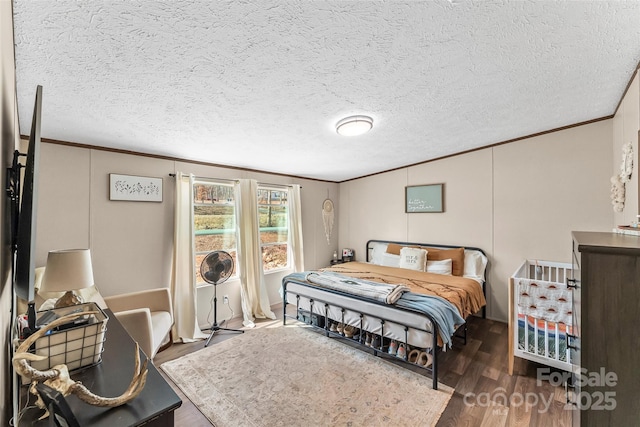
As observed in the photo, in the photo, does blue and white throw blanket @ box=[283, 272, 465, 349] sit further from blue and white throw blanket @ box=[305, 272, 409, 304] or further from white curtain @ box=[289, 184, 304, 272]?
white curtain @ box=[289, 184, 304, 272]

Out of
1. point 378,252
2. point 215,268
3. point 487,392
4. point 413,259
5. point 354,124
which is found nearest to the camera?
point 487,392

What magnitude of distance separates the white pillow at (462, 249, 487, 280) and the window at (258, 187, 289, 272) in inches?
108

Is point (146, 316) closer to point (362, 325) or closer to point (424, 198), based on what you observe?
point (362, 325)

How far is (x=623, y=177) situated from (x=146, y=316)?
4245mm

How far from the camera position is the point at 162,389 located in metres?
0.90

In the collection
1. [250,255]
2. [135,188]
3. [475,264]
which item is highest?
[135,188]

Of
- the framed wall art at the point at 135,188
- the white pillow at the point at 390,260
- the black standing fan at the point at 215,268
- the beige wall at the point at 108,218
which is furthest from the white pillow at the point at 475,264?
the framed wall art at the point at 135,188

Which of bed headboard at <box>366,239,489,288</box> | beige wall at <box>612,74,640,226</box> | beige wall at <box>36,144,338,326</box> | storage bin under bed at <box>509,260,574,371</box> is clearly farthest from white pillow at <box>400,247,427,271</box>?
beige wall at <box>36,144,338,326</box>

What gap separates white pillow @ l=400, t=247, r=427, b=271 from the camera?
3.84 m

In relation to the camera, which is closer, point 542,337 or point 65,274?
point 65,274

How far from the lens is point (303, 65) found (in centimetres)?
165

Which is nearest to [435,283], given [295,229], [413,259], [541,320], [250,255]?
[413,259]

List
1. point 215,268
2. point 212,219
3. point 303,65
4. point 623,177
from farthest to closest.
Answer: point 212,219 → point 215,268 → point 623,177 → point 303,65

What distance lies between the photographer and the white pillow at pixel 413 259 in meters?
3.84
